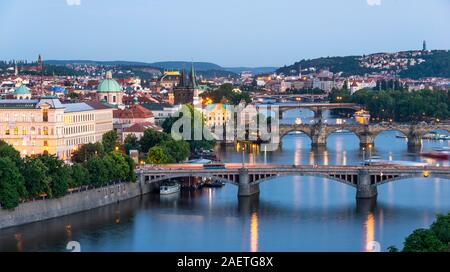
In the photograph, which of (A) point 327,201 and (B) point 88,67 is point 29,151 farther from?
(B) point 88,67

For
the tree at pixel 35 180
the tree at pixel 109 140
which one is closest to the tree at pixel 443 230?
the tree at pixel 35 180

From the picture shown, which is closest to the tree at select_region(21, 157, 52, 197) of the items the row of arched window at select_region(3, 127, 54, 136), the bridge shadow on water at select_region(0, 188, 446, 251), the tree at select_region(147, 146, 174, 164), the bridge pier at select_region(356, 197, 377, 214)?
the bridge shadow on water at select_region(0, 188, 446, 251)

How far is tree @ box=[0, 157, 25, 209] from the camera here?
1060cm

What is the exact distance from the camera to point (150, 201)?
13.5 meters

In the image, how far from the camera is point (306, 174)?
1405 centimetres

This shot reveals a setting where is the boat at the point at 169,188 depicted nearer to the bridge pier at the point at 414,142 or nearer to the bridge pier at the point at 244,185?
the bridge pier at the point at 244,185

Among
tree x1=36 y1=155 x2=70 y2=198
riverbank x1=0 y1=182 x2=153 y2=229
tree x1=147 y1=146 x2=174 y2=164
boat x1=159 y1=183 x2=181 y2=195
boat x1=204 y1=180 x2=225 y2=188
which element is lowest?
boat x1=204 y1=180 x2=225 y2=188

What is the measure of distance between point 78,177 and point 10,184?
5.52 feet

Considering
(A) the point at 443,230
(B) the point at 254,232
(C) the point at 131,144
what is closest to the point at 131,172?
(B) the point at 254,232

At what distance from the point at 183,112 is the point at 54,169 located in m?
11.0

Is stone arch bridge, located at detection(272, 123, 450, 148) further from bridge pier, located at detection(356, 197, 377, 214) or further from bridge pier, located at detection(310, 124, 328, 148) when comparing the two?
bridge pier, located at detection(356, 197, 377, 214)

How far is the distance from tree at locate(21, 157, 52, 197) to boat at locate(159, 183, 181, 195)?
2889mm
